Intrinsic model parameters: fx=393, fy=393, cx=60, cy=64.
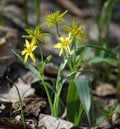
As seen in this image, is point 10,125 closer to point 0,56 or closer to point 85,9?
point 0,56

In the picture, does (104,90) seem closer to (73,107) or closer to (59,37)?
(73,107)

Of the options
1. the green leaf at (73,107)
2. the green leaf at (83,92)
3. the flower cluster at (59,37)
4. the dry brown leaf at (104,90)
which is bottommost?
the dry brown leaf at (104,90)

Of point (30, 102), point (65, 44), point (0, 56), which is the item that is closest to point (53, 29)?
point (0, 56)

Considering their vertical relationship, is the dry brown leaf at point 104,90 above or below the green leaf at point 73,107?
below

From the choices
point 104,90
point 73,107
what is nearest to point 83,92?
point 73,107

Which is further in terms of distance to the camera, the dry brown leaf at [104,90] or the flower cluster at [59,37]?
the dry brown leaf at [104,90]

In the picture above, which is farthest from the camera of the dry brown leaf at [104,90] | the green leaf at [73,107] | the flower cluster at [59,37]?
the dry brown leaf at [104,90]

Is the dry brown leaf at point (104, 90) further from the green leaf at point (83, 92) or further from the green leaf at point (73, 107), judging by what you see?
the green leaf at point (83, 92)

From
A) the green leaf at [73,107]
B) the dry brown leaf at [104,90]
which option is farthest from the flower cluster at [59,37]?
the dry brown leaf at [104,90]

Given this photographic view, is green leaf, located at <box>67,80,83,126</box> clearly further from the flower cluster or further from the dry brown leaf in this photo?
the dry brown leaf

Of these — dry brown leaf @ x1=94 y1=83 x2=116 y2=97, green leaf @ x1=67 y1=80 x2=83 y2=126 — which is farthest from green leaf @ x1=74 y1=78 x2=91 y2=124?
dry brown leaf @ x1=94 y1=83 x2=116 y2=97

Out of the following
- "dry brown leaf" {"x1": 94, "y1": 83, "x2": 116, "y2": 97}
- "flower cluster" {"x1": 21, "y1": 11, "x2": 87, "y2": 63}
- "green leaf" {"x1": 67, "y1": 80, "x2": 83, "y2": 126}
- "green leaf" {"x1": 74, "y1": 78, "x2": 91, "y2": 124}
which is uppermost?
"flower cluster" {"x1": 21, "y1": 11, "x2": 87, "y2": 63}
